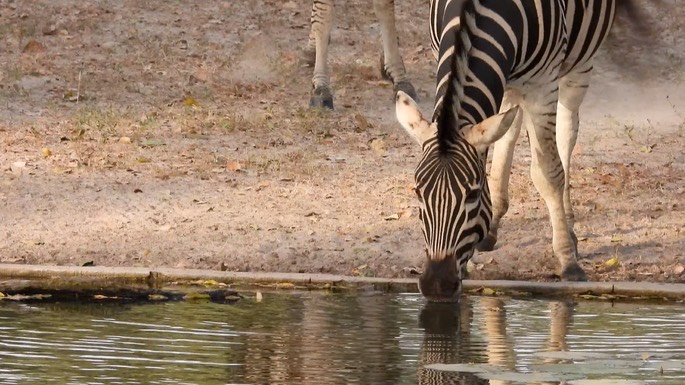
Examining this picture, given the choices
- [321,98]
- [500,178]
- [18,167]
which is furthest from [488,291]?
[321,98]

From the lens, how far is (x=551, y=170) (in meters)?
10.2

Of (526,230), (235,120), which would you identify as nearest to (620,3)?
(526,230)

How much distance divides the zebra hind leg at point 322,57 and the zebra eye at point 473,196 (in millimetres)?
8005

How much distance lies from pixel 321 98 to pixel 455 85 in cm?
787

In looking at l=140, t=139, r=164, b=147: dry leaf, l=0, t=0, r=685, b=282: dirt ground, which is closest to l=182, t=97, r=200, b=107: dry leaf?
l=0, t=0, r=685, b=282: dirt ground

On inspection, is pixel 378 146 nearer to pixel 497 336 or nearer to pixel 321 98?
pixel 321 98

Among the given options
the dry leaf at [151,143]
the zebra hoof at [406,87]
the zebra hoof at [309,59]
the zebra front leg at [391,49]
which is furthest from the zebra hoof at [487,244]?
the zebra hoof at [309,59]

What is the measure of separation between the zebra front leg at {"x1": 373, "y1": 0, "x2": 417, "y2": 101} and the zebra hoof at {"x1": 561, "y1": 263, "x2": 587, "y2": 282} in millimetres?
6909

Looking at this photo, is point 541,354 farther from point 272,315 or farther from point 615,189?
point 615,189

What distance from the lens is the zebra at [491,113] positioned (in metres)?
8.41

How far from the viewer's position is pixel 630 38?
1110 cm

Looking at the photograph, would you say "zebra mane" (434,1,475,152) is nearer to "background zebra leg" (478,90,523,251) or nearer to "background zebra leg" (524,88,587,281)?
"background zebra leg" (524,88,587,281)

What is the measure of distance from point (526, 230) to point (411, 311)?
2.98m

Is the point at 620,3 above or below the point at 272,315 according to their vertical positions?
above
